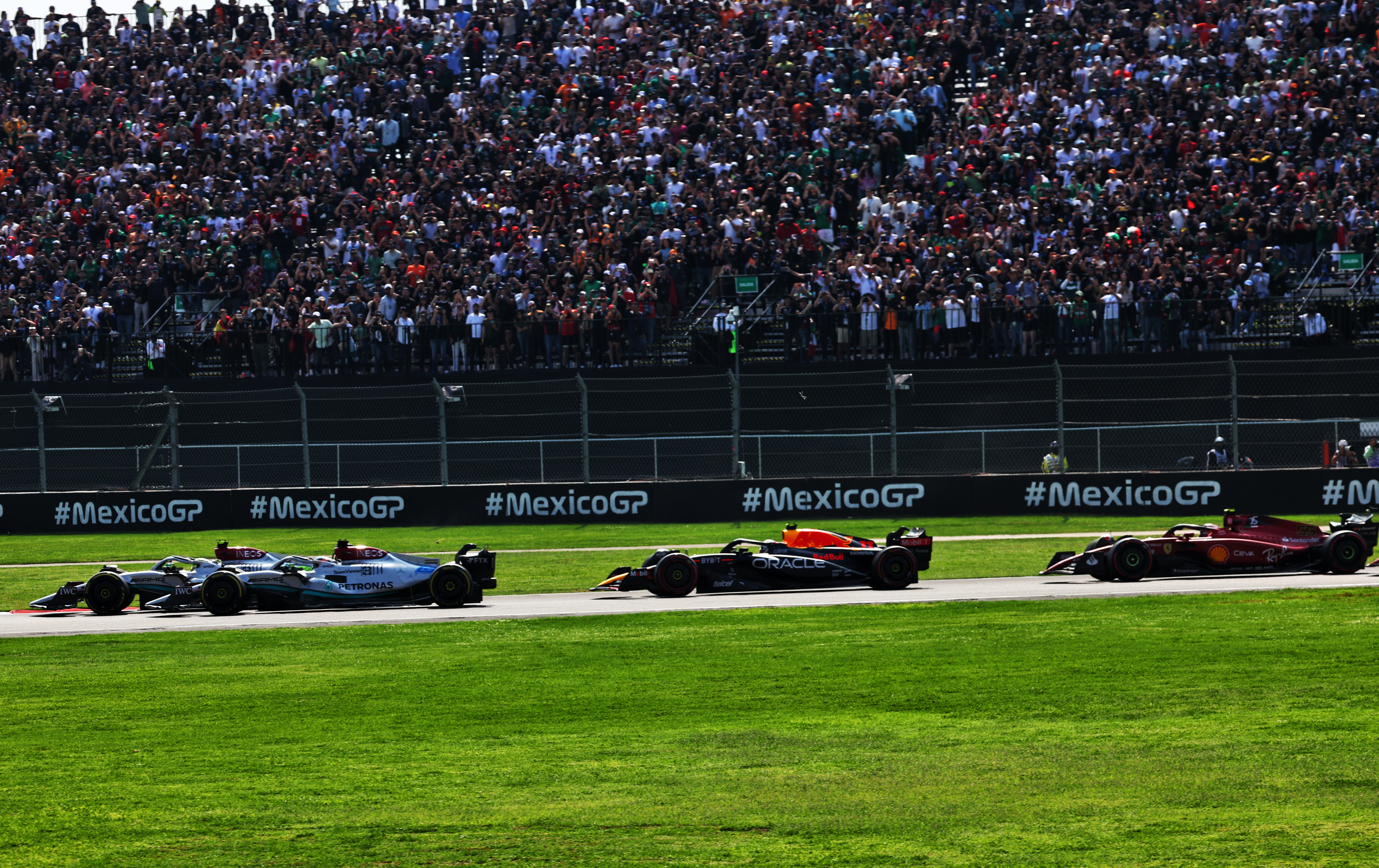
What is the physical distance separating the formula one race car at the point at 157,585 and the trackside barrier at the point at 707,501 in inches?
319

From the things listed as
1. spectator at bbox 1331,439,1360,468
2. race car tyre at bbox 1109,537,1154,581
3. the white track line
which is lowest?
the white track line

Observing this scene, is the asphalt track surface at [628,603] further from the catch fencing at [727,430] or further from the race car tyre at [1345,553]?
the catch fencing at [727,430]

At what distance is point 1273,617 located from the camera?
12.9 m

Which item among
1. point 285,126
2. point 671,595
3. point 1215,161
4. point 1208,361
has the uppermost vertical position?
point 285,126

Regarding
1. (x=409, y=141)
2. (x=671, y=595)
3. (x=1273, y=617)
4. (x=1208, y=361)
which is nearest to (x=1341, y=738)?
(x=1273, y=617)

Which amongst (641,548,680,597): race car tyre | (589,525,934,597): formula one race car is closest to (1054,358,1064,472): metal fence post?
(589,525,934,597): formula one race car

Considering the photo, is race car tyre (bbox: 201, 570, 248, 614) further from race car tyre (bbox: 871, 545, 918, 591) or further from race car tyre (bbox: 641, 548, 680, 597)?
race car tyre (bbox: 871, 545, 918, 591)

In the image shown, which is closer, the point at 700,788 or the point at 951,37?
the point at 700,788

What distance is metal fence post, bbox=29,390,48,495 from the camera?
25.0 meters

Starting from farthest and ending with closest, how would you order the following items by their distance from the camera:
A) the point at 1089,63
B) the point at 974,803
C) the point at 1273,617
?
the point at 1089,63, the point at 1273,617, the point at 974,803

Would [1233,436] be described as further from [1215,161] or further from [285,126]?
[285,126]

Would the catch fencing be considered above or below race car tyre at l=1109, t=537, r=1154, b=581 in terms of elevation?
above

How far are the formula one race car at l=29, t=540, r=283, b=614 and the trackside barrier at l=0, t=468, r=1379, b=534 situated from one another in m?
Answer: 8.09

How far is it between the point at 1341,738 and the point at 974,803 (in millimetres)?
2339
